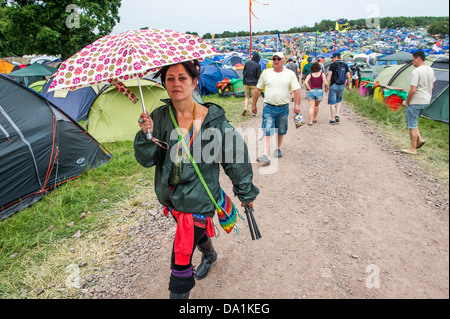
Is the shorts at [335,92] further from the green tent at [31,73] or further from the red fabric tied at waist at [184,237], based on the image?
the green tent at [31,73]

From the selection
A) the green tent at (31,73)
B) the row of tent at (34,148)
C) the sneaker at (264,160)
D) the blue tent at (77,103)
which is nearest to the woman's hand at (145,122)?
the row of tent at (34,148)

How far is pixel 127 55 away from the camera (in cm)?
161

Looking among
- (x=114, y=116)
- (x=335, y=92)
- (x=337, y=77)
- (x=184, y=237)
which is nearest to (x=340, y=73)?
(x=337, y=77)

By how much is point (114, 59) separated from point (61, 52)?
20176 millimetres

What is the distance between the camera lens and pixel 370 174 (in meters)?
4.30

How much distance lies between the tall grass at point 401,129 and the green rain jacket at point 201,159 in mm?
1095

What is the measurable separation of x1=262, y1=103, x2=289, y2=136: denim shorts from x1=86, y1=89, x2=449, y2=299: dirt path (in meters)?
0.96

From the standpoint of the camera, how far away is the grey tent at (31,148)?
3.85 meters

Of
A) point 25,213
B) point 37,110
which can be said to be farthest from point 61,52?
point 25,213

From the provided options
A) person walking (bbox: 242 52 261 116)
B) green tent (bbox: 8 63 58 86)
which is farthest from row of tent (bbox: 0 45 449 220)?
green tent (bbox: 8 63 58 86)

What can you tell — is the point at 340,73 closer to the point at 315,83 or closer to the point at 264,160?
the point at 315,83

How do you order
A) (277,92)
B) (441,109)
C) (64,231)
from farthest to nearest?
(277,92) < (64,231) < (441,109)

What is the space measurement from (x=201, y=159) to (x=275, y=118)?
3.21 m
